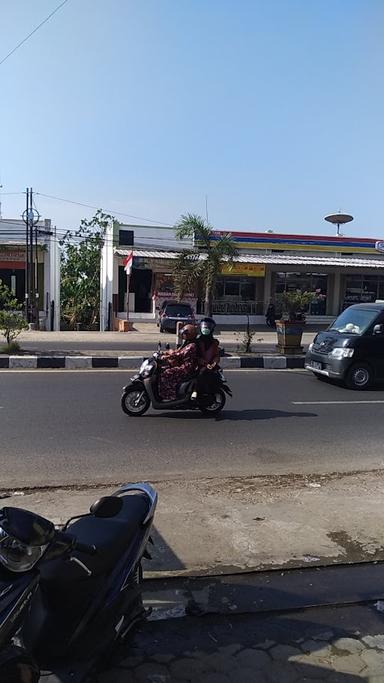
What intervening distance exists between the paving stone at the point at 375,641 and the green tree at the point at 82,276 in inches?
1020

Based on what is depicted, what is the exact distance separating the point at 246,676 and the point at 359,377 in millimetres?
9195

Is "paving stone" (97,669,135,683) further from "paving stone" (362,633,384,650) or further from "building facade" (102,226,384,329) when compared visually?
"building facade" (102,226,384,329)

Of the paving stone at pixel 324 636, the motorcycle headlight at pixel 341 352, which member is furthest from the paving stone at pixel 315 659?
the motorcycle headlight at pixel 341 352

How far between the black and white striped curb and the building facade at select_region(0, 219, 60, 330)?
48.6 ft

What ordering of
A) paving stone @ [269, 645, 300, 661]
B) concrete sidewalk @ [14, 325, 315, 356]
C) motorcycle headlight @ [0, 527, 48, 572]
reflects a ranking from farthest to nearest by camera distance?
concrete sidewalk @ [14, 325, 315, 356] → paving stone @ [269, 645, 300, 661] → motorcycle headlight @ [0, 527, 48, 572]

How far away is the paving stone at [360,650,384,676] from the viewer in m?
2.69

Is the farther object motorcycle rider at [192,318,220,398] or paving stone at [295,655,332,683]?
motorcycle rider at [192,318,220,398]

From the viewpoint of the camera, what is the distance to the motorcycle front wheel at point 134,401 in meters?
8.15

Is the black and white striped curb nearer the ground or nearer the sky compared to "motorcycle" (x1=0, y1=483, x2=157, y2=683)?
nearer the ground

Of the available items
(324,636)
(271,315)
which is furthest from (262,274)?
(324,636)

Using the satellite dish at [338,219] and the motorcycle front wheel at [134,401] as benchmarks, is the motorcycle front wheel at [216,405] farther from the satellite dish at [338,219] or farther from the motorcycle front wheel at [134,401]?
the satellite dish at [338,219]

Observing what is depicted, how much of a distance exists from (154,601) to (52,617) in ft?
3.83

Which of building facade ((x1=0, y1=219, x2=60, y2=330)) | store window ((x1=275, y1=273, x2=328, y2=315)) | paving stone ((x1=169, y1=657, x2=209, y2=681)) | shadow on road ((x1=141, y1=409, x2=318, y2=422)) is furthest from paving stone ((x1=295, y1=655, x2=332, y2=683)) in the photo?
store window ((x1=275, y1=273, x2=328, y2=315))

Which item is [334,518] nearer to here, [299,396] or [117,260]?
[299,396]
